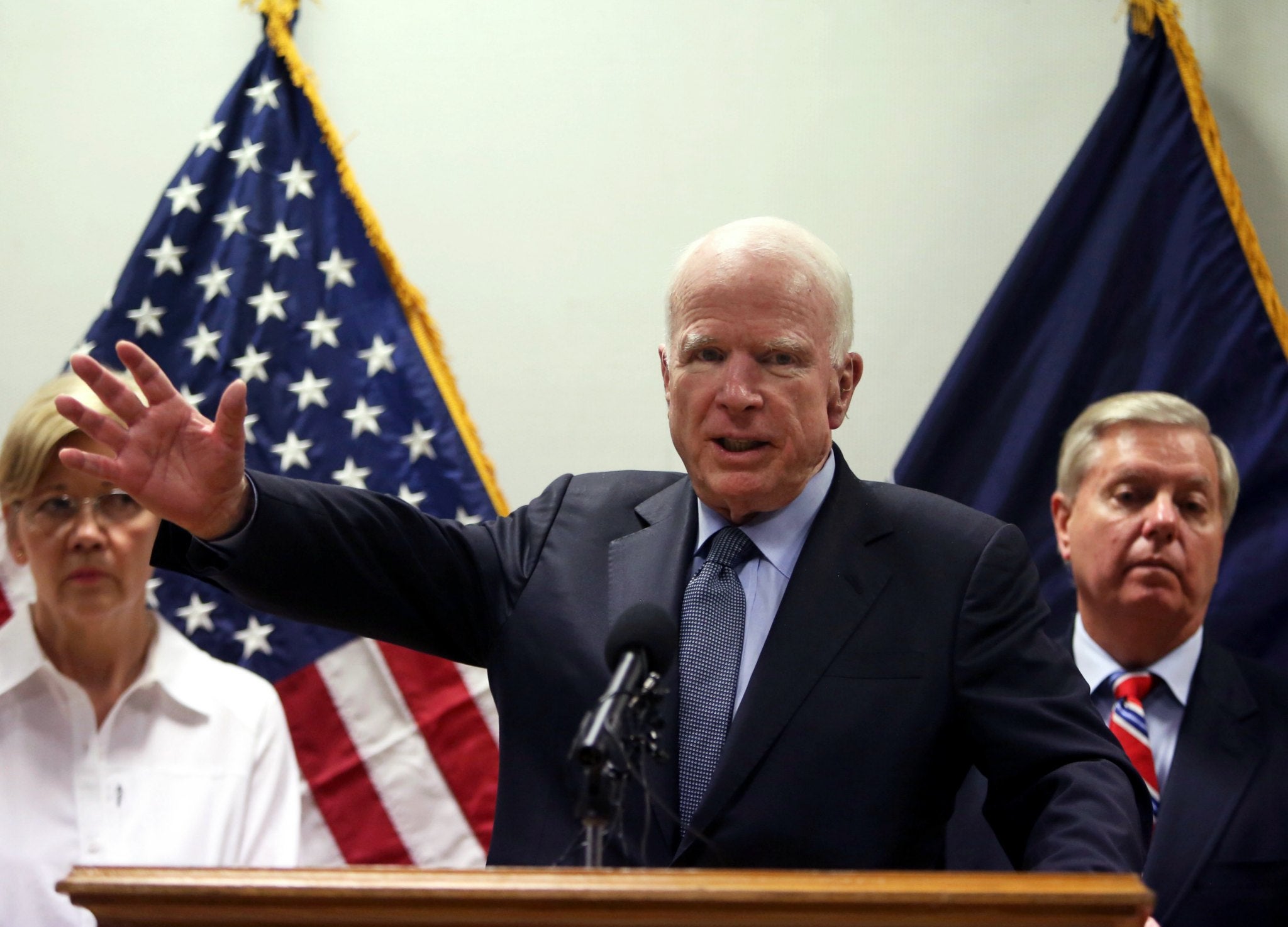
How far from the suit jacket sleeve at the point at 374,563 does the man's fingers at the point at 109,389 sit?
175 millimetres

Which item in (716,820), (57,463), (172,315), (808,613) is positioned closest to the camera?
(716,820)

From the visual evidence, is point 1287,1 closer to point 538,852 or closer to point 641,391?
point 641,391

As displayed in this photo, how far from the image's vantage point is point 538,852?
1709 millimetres

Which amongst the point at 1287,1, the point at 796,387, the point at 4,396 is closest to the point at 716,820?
the point at 796,387

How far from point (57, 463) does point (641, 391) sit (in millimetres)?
1282

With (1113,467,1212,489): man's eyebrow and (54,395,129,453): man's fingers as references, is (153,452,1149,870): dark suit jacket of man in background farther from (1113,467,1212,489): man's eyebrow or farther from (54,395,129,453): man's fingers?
(1113,467,1212,489): man's eyebrow

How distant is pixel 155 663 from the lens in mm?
2633

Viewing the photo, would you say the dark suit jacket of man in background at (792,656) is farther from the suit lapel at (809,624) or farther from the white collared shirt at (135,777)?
the white collared shirt at (135,777)

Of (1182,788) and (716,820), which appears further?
(1182,788)

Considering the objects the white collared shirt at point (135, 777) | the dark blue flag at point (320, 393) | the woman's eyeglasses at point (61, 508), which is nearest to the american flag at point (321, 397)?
the dark blue flag at point (320, 393)

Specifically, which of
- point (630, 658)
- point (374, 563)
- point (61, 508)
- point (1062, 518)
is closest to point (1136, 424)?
point (1062, 518)

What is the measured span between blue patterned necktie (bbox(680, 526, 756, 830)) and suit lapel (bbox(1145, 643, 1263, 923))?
3.64 ft

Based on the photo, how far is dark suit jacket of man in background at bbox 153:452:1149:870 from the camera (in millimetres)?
1616

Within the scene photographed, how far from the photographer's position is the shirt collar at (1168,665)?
2.75 meters
